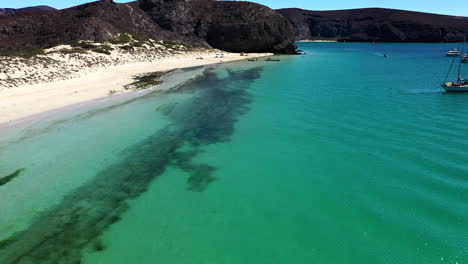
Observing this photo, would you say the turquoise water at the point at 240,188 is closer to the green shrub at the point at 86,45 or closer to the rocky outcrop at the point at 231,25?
the green shrub at the point at 86,45

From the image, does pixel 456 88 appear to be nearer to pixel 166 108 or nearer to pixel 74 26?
pixel 166 108

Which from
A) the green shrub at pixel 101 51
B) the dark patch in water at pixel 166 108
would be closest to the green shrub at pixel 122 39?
the green shrub at pixel 101 51

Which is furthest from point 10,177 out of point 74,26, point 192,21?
point 192,21

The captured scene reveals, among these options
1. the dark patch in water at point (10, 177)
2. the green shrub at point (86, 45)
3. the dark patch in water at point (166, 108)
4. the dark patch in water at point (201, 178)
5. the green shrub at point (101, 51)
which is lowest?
the dark patch in water at point (201, 178)

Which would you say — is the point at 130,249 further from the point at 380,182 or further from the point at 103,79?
the point at 103,79

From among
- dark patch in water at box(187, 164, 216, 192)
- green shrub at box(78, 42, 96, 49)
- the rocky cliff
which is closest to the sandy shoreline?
green shrub at box(78, 42, 96, 49)

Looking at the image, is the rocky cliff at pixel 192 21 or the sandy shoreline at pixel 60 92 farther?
the rocky cliff at pixel 192 21

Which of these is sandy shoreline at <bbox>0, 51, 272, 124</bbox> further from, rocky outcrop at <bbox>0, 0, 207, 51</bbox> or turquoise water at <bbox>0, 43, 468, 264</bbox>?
rocky outcrop at <bbox>0, 0, 207, 51</bbox>
